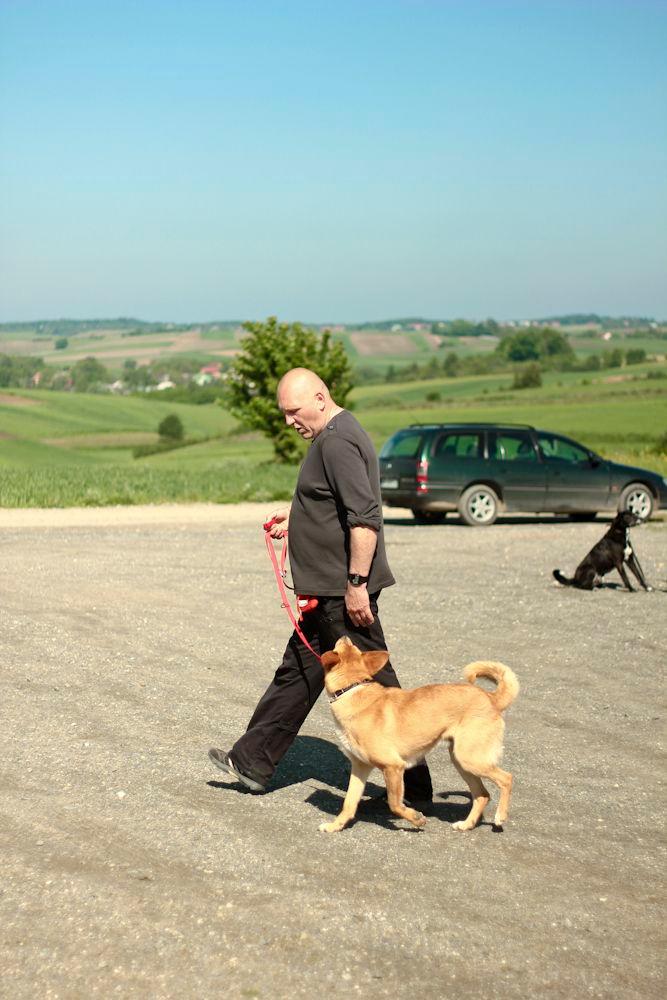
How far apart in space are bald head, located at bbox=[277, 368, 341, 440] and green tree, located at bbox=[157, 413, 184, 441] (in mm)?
67750

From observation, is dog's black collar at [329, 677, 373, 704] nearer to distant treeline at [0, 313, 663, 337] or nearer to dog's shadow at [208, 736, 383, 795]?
dog's shadow at [208, 736, 383, 795]

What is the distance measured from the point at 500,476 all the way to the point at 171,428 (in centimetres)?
5259

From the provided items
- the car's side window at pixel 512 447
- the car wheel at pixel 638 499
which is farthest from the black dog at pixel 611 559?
the car wheel at pixel 638 499

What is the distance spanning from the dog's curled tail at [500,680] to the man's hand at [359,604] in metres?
0.52

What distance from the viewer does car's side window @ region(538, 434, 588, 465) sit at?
2394 cm

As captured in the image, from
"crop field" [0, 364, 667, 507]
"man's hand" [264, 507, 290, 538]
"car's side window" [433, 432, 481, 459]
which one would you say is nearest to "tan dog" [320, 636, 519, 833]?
"man's hand" [264, 507, 290, 538]

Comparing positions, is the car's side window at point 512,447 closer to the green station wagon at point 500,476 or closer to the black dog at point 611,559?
the green station wagon at point 500,476

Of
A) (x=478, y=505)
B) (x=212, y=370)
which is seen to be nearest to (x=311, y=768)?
(x=478, y=505)

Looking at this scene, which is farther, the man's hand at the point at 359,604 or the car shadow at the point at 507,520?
the car shadow at the point at 507,520

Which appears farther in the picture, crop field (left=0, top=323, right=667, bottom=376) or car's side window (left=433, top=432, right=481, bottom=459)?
crop field (left=0, top=323, right=667, bottom=376)

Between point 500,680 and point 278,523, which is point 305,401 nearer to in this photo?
point 278,523

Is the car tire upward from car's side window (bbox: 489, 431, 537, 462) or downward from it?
downward

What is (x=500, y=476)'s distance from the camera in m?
23.6

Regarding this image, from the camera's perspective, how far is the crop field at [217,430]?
32562 millimetres
